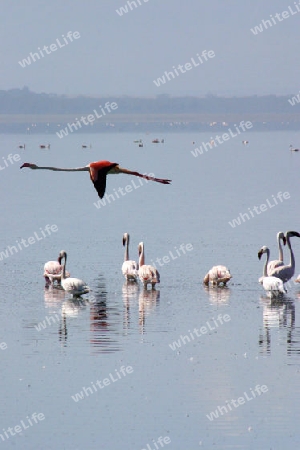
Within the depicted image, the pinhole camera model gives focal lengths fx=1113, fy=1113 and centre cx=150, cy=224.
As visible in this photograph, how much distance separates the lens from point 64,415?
50.0 feet

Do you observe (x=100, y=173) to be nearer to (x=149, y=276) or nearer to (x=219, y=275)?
(x=149, y=276)

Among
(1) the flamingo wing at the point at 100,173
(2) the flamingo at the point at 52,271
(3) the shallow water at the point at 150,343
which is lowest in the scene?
(3) the shallow water at the point at 150,343

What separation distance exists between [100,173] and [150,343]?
8.15 m

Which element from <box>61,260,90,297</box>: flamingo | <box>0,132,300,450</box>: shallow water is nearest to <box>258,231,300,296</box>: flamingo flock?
<box>0,132,300,450</box>: shallow water

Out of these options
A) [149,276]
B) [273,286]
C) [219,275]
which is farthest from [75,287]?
[273,286]

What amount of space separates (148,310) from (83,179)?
48740 millimetres

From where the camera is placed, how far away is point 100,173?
452 inches

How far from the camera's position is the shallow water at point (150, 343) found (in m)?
14.7

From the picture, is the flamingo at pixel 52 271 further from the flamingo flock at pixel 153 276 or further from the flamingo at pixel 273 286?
the flamingo at pixel 273 286

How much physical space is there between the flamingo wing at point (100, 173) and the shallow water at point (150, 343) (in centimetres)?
402

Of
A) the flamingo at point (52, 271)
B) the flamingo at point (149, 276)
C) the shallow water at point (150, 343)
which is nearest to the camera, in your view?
the shallow water at point (150, 343)

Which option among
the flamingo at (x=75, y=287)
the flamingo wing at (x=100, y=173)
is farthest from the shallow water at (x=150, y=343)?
the flamingo wing at (x=100, y=173)

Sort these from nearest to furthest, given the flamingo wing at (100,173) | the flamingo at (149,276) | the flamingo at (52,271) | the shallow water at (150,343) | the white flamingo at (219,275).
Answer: the flamingo wing at (100,173) → the shallow water at (150,343) → the flamingo at (149,276) → the white flamingo at (219,275) → the flamingo at (52,271)

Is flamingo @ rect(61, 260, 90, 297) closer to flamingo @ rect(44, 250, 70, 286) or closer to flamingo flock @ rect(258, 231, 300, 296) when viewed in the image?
flamingo @ rect(44, 250, 70, 286)
